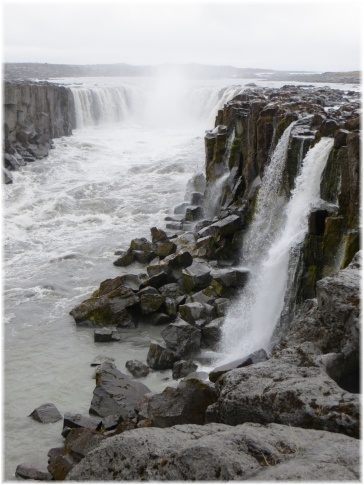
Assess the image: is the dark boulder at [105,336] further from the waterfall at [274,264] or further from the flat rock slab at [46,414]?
the flat rock slab at [46,414]

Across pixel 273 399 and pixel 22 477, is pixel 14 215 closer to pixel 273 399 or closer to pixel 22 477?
pixel 22 477

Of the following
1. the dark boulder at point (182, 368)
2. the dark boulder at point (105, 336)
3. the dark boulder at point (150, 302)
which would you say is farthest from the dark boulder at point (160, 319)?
the dark boulder at point (182, 368)

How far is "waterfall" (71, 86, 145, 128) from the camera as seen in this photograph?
47062mm

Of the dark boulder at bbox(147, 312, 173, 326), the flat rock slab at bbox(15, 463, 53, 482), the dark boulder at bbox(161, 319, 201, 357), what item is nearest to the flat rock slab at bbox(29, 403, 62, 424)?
the flat rock slab at bbox(15, 463, 53, 482)

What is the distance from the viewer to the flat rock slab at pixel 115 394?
1052 centimetres

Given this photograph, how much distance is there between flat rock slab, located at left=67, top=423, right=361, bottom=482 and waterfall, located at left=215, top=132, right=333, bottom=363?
7451 mm

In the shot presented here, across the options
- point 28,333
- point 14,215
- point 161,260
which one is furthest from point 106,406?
point 14,215

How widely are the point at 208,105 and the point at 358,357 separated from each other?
43295mm

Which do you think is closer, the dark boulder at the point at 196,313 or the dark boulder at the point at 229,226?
the dark boulder at the point at 196,313

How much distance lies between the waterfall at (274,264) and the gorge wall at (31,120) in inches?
811

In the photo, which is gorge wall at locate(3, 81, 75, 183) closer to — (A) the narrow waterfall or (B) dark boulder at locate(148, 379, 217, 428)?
(A) the narrow waterfall

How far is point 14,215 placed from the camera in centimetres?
2420

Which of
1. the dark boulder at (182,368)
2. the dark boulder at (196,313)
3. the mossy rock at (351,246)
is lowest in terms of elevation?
the dark boulder at (182,368)

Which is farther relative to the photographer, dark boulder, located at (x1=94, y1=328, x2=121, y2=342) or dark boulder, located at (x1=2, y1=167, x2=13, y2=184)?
dark boulder, located at (x1=2, y1=167, x2=13, y2=184)
